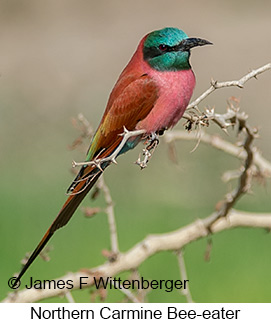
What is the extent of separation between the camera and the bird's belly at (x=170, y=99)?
6.12ft

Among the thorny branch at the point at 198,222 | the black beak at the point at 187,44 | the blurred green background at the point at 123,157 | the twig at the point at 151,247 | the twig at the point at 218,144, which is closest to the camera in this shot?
the black beak at the point at 187,44

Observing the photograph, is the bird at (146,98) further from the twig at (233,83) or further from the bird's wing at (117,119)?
the twig at (233,83)

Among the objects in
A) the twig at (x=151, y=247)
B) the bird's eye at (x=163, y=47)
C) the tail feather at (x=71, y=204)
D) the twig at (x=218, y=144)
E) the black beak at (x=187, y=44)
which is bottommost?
the twig at (x=151, y=247)

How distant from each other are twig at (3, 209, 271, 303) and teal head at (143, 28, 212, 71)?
63cm

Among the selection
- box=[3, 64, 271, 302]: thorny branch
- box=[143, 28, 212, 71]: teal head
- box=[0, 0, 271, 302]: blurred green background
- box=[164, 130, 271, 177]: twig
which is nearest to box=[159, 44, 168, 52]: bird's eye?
box=[143, 28, 212, 71]: teal head

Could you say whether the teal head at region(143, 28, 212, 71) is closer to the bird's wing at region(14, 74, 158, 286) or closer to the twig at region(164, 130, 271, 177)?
the bird's wing at region(14, 74, 158, 286)

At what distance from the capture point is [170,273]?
Result: 3186 millimetres

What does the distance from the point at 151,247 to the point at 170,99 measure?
1.89ft

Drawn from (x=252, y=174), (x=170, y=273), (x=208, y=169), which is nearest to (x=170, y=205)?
(x=208, y=169)

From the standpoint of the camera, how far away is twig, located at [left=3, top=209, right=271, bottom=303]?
2.04 meters

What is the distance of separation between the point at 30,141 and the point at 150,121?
12.1 feet

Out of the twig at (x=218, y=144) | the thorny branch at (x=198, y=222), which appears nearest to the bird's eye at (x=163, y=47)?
the thorny branch at (x=198, y=222)

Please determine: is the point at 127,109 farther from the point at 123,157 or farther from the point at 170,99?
the point at 123,157

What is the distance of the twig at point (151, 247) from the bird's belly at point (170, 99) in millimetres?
482
